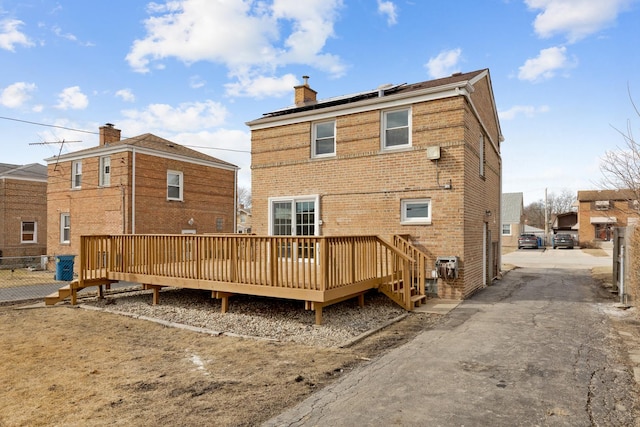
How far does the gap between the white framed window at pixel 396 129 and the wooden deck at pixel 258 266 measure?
280 cm

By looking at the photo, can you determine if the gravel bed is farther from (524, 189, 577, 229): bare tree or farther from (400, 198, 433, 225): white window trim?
(524, 189, 577, 229): bare tree

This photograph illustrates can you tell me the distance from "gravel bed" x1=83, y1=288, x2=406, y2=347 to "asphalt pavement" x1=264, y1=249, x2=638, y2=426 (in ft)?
4.10

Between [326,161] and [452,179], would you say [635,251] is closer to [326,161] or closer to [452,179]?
[452,179]

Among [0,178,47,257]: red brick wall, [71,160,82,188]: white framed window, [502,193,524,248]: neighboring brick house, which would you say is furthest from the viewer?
[502,193,524,248]: neighboring brick house

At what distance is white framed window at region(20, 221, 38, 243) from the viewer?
25.7 meters

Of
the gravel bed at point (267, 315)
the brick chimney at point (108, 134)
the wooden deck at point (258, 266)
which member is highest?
the brick chimney at point (108, 134)

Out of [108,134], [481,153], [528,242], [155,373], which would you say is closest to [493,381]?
[155,373]

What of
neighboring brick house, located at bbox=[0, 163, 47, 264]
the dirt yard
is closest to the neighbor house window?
the dirt yard

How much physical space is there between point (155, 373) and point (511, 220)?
4579 cm

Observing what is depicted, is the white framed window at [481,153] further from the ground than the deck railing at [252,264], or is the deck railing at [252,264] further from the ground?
the white framed window at [481,153]

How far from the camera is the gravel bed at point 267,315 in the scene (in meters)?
6.76

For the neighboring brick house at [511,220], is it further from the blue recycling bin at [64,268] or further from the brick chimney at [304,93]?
the blue recycling bin at [64,268]

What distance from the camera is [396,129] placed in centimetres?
1070

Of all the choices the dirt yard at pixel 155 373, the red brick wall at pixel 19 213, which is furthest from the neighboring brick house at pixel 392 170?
the red brick wall at pixel 19 213
